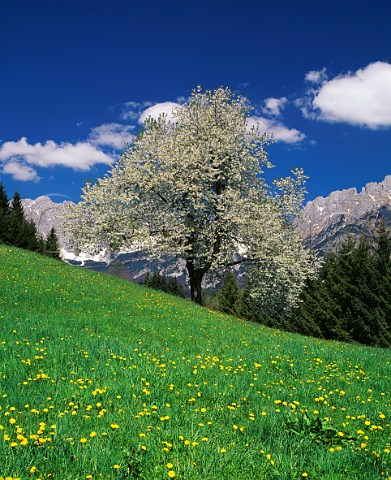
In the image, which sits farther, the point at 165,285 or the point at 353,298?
the point at 165,285

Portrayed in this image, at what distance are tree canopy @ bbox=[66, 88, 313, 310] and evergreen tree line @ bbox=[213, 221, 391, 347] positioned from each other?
1120cm

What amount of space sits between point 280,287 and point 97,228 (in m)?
14.7

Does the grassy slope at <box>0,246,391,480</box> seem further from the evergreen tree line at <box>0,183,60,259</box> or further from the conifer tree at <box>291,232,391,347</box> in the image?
the evergreen tree line at <box>0,183,60,259</box>

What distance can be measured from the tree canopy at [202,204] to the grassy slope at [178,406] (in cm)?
1680

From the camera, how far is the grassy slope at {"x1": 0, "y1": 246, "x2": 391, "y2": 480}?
4.88 m

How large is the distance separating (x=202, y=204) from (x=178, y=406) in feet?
77.1

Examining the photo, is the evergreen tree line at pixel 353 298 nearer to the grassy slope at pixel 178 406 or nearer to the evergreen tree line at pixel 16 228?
the grassy slope at pixel 178 406

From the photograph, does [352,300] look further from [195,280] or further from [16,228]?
[16,228]

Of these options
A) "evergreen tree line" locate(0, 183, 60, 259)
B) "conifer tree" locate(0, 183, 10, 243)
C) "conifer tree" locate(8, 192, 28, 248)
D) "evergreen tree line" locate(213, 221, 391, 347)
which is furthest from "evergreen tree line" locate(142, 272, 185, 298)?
"evergreen tree line" locate(213, 221, 391, 347)

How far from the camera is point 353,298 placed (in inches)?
1916

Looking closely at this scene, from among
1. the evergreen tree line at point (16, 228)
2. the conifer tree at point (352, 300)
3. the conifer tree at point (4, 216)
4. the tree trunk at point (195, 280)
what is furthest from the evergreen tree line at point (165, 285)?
the tree trunk at point (195, 280)

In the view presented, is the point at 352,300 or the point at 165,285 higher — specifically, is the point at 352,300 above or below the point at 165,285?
above

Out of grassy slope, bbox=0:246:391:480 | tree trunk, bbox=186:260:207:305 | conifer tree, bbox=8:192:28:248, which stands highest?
conifer tree, bbox=8:192:28:248

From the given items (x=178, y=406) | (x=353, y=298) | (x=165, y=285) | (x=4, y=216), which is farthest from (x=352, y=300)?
(x=165, y=285)
